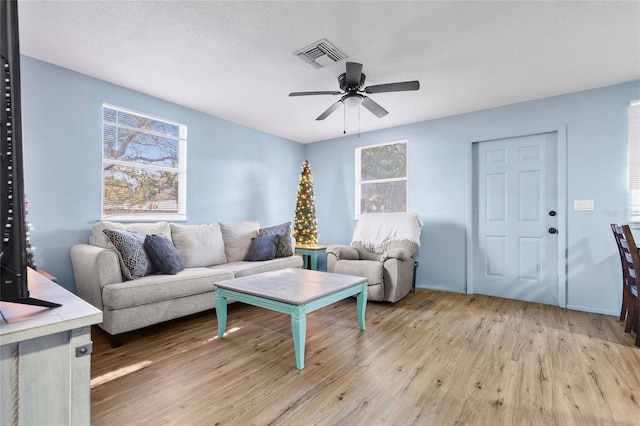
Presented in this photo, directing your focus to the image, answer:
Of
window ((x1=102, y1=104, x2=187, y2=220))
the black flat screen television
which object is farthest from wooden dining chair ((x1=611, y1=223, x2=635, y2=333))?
window ((x1=102, y1=104, x2=187, y2=220))

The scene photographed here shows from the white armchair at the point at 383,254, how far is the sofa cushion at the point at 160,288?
58.6 inches

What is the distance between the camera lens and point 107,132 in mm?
3250

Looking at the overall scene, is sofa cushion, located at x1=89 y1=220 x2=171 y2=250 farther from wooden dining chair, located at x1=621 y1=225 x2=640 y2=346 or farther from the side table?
wooden dining chair, located at x1=621 y1=225 x2=640 y2=346

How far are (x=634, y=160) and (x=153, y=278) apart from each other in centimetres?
490

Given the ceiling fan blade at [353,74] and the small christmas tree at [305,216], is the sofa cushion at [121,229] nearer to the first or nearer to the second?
the small christmas tree at [305,216]

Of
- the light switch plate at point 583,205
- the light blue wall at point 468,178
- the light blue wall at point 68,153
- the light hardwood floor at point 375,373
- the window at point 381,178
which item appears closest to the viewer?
the light hardwood floor at point 375,373

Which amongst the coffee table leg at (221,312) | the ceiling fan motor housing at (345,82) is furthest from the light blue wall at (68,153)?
the ceiling fan motor housing at (345,82)

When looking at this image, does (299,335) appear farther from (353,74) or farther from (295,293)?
(353,74)

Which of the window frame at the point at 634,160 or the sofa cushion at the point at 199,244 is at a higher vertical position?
the window frame at the point at 634,160

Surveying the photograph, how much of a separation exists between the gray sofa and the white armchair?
897mm

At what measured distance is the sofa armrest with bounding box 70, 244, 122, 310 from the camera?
2.45m

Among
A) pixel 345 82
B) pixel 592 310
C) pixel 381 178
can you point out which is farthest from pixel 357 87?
pixel 592 310

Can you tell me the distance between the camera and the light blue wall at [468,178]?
323 cm

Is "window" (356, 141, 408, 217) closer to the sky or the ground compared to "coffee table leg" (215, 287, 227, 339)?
closer to the sky
